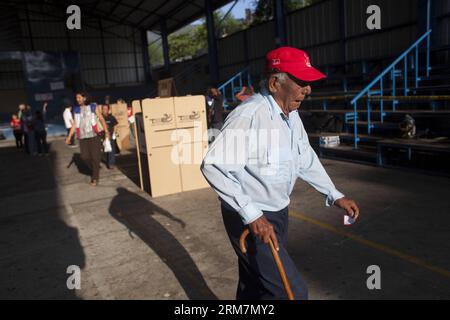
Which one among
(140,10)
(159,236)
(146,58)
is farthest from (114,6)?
(159,236)

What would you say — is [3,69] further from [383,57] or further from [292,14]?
[383,57]

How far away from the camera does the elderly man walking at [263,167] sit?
6.90ft

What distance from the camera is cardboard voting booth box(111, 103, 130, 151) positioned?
12.7 m

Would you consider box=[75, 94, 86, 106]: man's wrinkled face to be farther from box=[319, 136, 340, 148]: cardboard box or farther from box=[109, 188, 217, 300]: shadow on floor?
box=[319, 136, 340, 148]: cardboard box

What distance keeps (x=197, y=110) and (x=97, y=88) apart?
28.2 meters

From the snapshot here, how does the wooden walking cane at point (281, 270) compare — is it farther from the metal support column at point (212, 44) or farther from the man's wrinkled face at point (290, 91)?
the metal support column at point (212, 44)

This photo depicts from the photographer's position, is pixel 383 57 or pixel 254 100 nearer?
pixel 254 100

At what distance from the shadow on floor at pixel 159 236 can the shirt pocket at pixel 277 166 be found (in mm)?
1613

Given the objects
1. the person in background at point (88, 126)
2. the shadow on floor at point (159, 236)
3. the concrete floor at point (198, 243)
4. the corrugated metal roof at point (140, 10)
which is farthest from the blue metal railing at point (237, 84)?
the shadow on floor at point (159, 236)

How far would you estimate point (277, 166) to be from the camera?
2.23 m

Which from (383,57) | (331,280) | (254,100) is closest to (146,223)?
(331,280)

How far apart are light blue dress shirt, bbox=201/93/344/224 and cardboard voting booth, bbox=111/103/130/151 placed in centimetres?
1113

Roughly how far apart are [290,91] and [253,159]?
47 centimetres

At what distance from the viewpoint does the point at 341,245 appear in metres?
4.24
